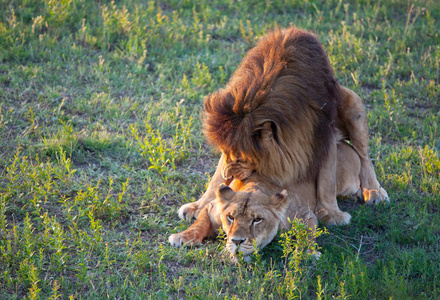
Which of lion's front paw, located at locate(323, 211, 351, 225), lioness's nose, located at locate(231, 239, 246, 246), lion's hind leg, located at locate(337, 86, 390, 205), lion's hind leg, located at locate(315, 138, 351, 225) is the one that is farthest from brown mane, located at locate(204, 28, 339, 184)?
lioness's nose, located at locate(231, 239, 246, 246)

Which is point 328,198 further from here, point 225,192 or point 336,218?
point 225,192

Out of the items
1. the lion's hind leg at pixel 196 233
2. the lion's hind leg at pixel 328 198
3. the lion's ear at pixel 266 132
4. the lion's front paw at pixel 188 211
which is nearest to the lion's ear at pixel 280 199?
the lion's ear at pixel 266 132

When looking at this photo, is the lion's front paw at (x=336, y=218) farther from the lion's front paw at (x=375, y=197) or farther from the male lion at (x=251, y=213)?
the lion's front paw at (x=375, y=197)

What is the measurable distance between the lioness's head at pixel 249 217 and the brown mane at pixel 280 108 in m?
0.30

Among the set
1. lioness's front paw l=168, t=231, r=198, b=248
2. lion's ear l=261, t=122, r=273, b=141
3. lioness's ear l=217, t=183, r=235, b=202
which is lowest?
lioness's front paw l=168, t=231, r=198, b=248

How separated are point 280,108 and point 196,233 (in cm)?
125

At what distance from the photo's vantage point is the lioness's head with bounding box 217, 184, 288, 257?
3922mm

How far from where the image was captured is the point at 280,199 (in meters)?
4.15

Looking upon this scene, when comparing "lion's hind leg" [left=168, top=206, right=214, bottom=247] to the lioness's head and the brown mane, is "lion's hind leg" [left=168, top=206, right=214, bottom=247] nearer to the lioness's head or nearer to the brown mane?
the lioness's head

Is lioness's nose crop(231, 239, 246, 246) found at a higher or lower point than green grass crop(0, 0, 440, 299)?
higher

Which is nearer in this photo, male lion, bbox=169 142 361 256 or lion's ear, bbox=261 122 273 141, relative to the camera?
male lion, bbox=169 142 361 256

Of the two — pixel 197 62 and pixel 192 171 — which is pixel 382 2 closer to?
pixel 197 62

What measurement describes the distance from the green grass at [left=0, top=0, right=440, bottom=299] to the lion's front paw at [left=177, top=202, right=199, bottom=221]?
2.9 inches

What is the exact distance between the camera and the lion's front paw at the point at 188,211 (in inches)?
188
